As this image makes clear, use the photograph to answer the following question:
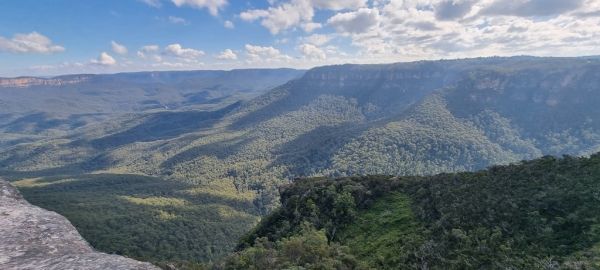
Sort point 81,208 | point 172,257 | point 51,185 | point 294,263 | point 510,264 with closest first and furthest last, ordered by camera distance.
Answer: point 510,264
point 294,263
point 172,257
point 81,208
point 51,185

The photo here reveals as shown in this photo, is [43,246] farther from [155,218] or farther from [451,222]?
[155,218]

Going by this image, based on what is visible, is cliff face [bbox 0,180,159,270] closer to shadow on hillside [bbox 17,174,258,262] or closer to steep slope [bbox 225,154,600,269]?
steep slope [bbox 225,154,600,269]

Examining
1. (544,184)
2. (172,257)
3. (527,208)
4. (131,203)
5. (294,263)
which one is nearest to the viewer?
(294,263)

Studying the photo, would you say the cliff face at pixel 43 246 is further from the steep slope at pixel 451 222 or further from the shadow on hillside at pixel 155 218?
the shadow on hillside at pixel 155 218

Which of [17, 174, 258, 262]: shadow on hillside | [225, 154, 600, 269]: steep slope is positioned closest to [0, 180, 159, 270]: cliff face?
[225, 154, 600, 269]: steep slope

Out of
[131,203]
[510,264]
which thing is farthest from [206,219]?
[510,264]

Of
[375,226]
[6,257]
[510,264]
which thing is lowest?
[375,226]

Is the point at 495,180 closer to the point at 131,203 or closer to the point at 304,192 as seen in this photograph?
the point at 304,192
